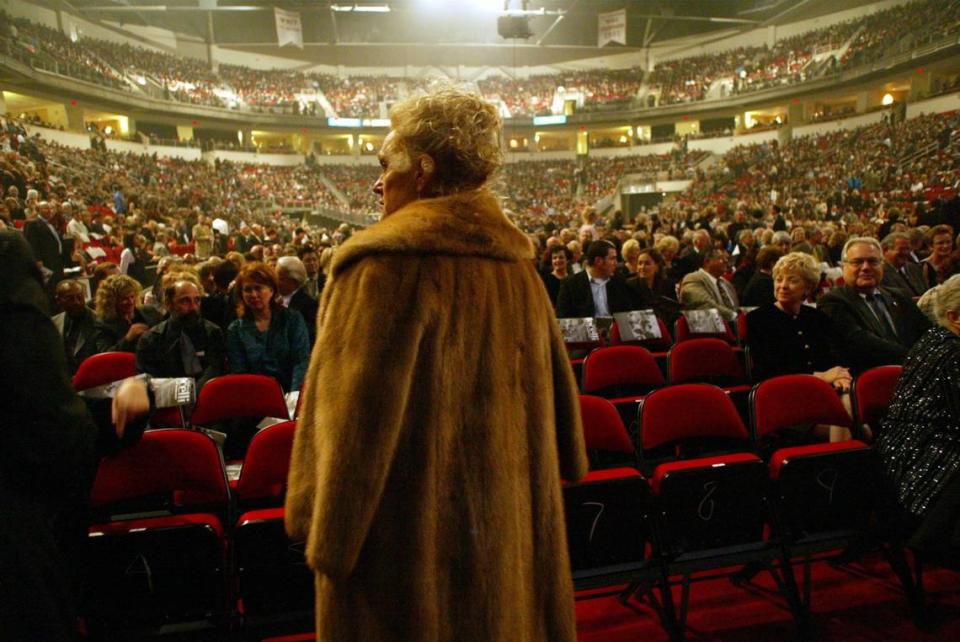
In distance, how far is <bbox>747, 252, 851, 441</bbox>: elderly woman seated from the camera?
3.61 metres

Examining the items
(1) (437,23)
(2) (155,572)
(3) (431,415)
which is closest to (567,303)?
(2) (155,572)

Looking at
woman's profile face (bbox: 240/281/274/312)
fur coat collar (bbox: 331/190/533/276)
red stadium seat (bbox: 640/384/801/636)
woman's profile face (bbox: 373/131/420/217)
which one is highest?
woman's profile face (bbox: 373/131/420/217)

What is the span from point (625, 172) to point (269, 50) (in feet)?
76.2

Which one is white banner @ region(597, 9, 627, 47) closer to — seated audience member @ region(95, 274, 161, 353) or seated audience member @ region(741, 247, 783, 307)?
seated audience member @ region(741, 247, 783, 307)

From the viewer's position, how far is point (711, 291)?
17.8 ft

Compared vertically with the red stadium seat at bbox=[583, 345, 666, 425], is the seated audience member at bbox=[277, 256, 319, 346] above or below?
above

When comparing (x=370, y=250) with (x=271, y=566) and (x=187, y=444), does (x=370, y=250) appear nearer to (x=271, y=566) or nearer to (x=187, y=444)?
(x=271, y=566)

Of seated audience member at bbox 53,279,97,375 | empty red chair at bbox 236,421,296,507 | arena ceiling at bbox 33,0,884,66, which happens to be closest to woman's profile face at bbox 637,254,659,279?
empty red chair at bbox 236,421,296,507

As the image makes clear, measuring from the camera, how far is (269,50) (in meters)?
38.8

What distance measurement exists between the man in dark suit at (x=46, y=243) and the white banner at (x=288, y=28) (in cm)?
2443

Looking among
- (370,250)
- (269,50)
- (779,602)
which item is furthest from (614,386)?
(269,50)

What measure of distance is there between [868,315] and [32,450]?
4043 millimetres

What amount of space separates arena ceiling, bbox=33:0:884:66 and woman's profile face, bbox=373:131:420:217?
110 ft

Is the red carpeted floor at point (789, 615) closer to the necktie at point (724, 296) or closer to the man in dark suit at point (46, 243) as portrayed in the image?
the necktie at point (724, 296)
